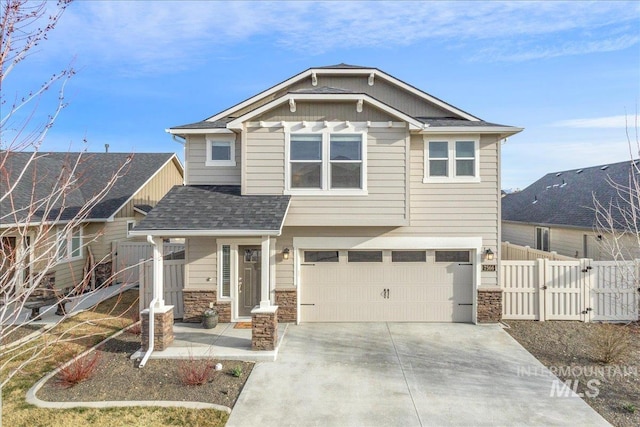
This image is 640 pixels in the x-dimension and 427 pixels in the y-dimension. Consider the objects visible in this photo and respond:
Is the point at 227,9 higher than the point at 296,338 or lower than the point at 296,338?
higher

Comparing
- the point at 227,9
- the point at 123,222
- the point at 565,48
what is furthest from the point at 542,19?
the point at 123,222

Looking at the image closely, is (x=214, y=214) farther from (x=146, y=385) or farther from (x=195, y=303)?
(x=146, y=385)

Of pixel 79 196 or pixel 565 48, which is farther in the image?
pixel 79 196

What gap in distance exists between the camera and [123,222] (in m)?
16.8

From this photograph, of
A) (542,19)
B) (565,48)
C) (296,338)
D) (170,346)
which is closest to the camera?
(170,346)

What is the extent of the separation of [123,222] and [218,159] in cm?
871

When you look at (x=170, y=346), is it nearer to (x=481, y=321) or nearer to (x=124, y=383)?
(x=124, y=383)

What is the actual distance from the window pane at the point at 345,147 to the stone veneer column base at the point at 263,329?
175 inches

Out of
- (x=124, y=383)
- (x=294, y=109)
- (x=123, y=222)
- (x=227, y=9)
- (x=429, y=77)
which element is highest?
(x=429, y=77)

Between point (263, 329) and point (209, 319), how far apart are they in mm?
2430

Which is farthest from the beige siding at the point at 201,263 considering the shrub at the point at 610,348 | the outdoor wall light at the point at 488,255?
the shrub at the point at 610,348

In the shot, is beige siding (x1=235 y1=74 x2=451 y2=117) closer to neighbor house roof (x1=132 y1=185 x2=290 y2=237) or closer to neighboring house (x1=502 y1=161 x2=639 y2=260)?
neighbor house roof (x1=132 y1=185 x2=290 y2=237)

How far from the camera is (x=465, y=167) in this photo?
10406mm

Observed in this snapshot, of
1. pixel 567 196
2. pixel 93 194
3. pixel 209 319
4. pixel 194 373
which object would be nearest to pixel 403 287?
pixel 209 319
